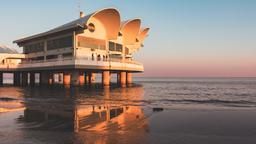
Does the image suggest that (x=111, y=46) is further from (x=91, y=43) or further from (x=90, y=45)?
(x=90, y=45)

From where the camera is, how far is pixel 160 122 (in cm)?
1474

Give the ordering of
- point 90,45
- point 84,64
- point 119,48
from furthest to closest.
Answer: point 119,48
point 90,45
point 84,64

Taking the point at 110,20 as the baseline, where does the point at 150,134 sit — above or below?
below

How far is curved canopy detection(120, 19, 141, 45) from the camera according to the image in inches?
2763

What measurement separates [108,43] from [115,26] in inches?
161

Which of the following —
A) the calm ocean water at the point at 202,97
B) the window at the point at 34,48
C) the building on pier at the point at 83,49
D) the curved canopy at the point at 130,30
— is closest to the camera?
the calm ocean water at the point at 202,97

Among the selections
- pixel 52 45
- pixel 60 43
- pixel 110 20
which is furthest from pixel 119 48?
pixel 52 45

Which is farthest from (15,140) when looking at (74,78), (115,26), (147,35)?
(147,35)

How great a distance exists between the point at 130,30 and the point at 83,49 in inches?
795

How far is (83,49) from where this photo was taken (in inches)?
2196

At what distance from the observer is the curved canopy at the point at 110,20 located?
56.4 metres

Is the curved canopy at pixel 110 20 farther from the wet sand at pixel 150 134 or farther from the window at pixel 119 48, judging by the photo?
the wet sand at pixel 150 134

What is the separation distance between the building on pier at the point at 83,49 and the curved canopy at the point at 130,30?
0.93 feet

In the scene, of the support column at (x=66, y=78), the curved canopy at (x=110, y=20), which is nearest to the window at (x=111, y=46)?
the curved canopy at (x=110, y=20)
